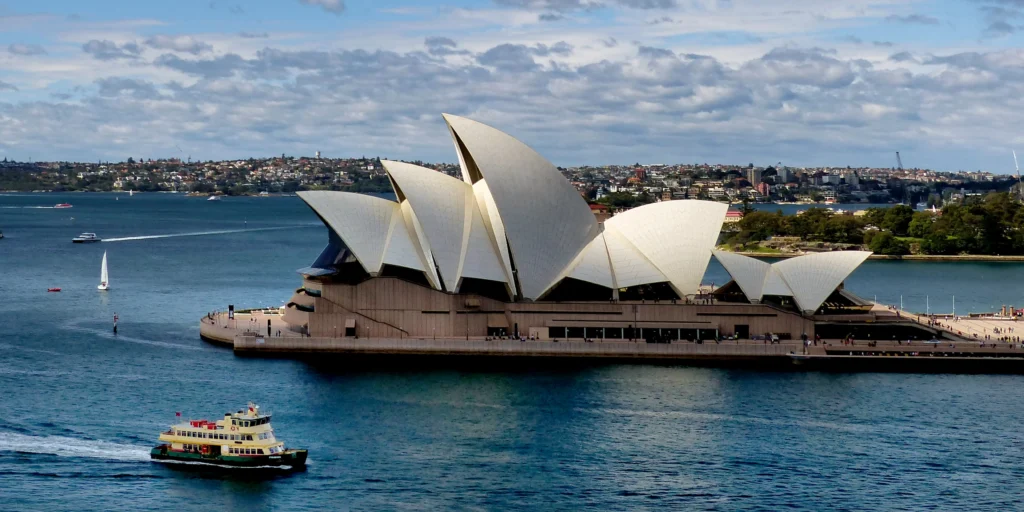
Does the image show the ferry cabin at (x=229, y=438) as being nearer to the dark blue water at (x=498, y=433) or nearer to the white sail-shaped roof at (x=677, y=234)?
the dark blue water at (x=498, y=433)

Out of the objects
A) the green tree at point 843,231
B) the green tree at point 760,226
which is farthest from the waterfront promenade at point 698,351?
the green tree at point 760,226

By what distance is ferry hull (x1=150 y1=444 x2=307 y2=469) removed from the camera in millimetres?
38812

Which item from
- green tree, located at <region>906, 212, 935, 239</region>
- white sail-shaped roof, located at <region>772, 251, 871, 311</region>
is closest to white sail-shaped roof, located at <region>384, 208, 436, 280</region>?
white sail-shaped roof, located at <region>772, 251, 871, 311</region>

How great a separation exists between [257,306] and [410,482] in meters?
38.2

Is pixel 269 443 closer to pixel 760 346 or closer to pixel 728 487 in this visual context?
pixel 728 487

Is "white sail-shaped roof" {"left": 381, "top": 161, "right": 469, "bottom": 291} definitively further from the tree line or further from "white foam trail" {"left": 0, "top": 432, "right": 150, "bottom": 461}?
the tree line

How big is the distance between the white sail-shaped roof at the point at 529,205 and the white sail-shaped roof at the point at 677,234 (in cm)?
332

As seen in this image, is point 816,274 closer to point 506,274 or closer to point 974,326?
point 974,326

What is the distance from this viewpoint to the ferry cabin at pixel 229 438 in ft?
129

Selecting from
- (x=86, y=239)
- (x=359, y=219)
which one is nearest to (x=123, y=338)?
(x=359, y=219)

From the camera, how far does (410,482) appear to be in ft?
122

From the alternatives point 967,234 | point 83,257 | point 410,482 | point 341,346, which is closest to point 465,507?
point 410,482

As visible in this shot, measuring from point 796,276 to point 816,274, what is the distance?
0.94 metres

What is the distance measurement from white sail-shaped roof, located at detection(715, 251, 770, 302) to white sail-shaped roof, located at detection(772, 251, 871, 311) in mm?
655
